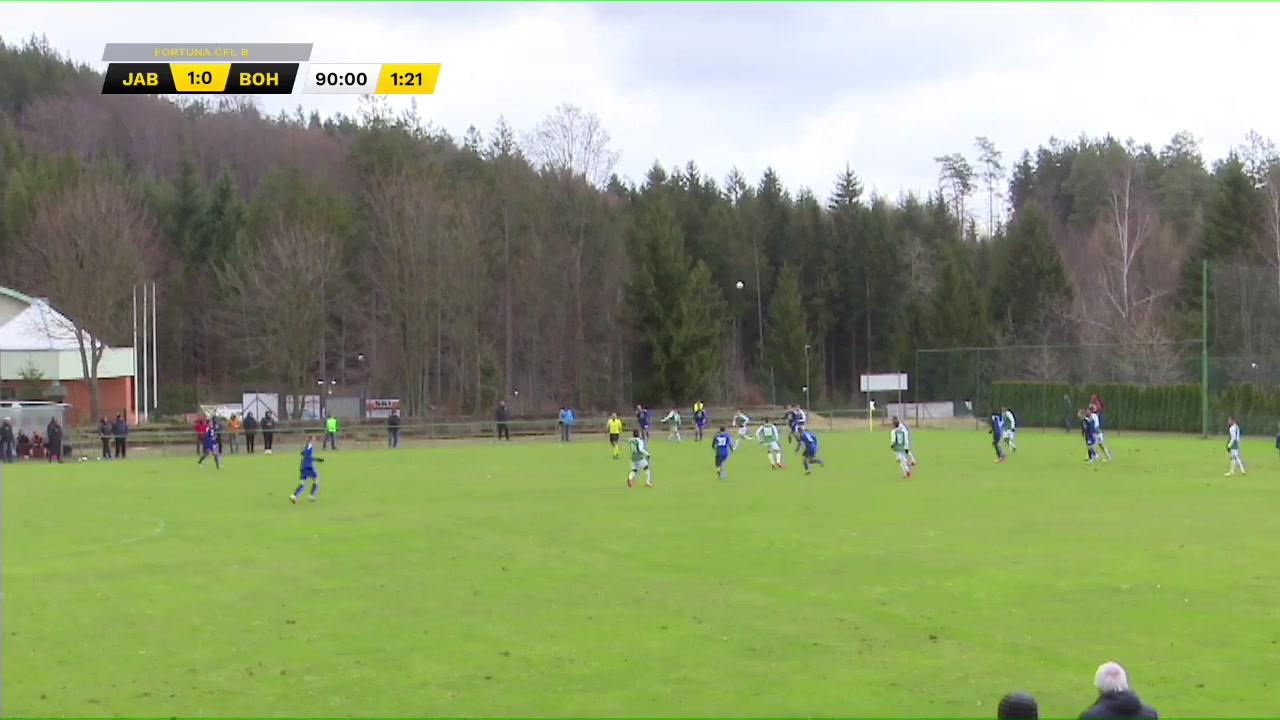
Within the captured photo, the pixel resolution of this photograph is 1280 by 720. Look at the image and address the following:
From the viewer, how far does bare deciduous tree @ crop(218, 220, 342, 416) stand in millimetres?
76438

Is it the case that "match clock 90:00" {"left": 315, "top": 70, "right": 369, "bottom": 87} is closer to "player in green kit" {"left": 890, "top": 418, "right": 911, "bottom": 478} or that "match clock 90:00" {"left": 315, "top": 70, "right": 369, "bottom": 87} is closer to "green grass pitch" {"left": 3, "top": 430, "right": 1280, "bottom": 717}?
"green grass pitch" {"left": 3, "top": 430, "right": 1280, "bottom": 717}

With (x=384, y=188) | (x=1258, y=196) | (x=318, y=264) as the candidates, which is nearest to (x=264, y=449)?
(x=318, y=264)

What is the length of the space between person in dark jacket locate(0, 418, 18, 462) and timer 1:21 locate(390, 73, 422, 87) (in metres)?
34.8

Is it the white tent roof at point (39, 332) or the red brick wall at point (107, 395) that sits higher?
the white tent roof at point (39, 332)

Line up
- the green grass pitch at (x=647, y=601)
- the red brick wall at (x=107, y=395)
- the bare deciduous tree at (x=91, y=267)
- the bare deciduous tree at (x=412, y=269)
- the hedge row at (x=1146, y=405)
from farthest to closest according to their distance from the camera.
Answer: the bare deciduous tree at (x=412, y=269)
the red brick wall at (x=107, y=395)
the bare deciduous tree at (x=91, y=267)
the hedge row at (x=1146, y=405)
the green grass pitch at (x=647, y=601)

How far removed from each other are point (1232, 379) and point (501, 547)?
46326mm

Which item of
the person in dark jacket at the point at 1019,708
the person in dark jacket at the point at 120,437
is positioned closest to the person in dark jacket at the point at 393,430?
the person in dark jacket at the point at 120,437

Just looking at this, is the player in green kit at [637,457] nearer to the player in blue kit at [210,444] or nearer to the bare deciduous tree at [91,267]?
the player in blue kit at [210,444]

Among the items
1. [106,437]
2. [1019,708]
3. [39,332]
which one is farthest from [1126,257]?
[1019,708]

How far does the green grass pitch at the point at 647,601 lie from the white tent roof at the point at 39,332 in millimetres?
46892

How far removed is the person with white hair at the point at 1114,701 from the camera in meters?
8.09

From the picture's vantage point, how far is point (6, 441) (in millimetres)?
53000

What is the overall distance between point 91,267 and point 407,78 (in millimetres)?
55857

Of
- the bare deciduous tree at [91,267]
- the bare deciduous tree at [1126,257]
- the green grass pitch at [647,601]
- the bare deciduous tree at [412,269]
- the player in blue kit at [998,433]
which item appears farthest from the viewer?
the bare deciduous tree at [1126,257]
